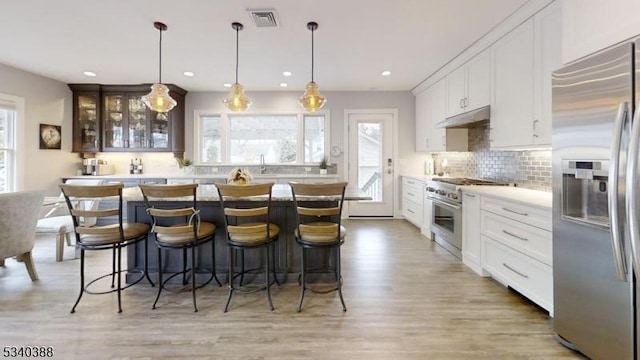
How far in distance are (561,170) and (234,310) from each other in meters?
2.47

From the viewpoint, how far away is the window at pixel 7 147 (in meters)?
4.39

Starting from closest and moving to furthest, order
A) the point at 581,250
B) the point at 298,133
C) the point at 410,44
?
the point at 581,250, the point at 410,44, the point at 298,133

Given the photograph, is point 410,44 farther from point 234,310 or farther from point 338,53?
point 234,310

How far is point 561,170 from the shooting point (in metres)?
1.86

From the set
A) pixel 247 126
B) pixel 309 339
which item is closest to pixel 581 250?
pixel 309 339

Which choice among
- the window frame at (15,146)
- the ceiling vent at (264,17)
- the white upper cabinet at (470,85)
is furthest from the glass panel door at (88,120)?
the white upper cabinet at (470,85)

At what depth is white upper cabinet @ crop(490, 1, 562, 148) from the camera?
8.26 ft

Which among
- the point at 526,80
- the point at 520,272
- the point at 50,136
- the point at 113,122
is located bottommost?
the point at 520,272

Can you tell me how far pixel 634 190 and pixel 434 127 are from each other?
3750mm

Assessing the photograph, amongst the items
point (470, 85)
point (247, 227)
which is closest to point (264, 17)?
point (247, 227)

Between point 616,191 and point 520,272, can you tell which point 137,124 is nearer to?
point 520,272

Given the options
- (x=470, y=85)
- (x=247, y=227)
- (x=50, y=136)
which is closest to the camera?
(x=247, y=227)

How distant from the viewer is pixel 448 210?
151 inches

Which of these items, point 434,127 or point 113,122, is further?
point 113,122
